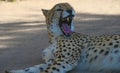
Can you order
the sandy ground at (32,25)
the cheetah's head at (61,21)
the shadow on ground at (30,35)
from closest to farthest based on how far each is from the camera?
the cheetah's head at (61,21), the shadow on ground at (30,35), the sandy ground at (32,25)

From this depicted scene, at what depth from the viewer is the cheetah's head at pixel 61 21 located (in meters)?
5.68

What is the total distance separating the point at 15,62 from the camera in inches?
240

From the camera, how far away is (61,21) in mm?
5738

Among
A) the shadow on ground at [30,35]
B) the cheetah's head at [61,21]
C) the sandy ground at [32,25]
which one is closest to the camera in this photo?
the cheetah's head at [61,21]

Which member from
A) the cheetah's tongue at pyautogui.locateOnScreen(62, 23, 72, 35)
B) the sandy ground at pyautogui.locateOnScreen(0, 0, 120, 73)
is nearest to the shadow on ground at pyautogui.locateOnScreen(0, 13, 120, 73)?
the sandy ground at pyautogui.locateOnScreen(0, 0, 120, 73)

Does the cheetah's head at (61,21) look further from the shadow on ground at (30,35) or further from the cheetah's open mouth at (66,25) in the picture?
the shadow on ground at (30,35)

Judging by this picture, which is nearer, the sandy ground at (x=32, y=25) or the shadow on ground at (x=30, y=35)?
the shadow on ground at (x=30, y=35)

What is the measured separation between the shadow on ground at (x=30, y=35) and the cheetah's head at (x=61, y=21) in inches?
22.6

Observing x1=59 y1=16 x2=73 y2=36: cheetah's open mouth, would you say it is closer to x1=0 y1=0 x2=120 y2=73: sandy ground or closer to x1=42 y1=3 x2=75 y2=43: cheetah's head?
x1=42 y1=3 x2=75 y2=43: cheetah's head

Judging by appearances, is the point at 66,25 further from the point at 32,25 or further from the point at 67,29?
the point at 32,25

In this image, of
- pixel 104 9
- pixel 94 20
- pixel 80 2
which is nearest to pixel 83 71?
pixel 94 20

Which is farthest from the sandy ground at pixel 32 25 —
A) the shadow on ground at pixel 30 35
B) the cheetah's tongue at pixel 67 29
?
the cheetah's tongue at pixel 67 29

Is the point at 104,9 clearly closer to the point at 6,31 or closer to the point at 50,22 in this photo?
the point at 6,31

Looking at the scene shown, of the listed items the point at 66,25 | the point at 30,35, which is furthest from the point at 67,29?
the point at 30,35
